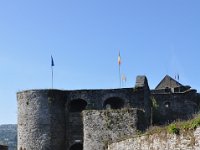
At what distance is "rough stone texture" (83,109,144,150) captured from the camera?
3200 centimetres

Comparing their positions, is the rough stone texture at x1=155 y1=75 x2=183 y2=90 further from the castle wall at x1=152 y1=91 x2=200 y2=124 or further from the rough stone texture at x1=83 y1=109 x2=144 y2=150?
the rough stone texture at x1=83 y1=109 x2=144 y2=150

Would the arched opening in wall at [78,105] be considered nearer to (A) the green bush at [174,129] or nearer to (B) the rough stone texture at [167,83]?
(B) the rough stone texture at [167,83]

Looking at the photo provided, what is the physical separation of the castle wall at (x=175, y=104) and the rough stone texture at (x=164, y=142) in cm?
2270

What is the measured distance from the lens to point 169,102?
159 ft

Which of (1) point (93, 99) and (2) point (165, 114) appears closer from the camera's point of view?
(1) point (93, 99)

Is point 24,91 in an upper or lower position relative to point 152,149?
upper

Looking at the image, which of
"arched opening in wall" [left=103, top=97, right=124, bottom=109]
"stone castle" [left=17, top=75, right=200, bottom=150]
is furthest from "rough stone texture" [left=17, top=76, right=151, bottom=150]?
"arched opening in wall" [left=103, top=97, right=124, bottom=109]

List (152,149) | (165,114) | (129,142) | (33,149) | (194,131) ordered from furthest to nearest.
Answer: (165,114) → (33,149) → (129,142) → (152,149) → (194,131)

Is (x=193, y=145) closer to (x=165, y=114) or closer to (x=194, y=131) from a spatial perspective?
(x=194, y=131)

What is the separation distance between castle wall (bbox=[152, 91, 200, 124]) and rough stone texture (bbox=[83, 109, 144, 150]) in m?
14.7

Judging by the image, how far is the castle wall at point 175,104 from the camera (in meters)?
47.6

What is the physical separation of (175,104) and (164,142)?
29025 mm

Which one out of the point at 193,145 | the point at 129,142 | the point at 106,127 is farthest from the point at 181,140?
the point at 106,127

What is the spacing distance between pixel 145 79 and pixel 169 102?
32.0ft
